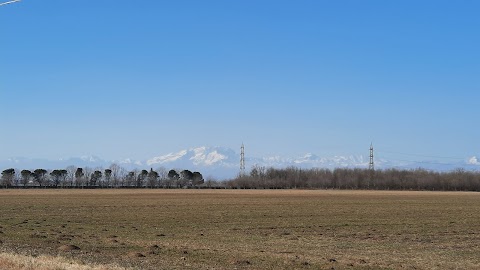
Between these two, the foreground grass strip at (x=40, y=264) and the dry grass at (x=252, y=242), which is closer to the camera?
the foreground grass strip at (x=40, y=264)

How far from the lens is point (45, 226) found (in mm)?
39688

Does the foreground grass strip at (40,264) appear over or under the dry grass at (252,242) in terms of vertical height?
over

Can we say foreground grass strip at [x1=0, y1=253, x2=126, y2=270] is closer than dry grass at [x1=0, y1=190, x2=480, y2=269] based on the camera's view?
Yes

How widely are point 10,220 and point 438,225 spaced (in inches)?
1166

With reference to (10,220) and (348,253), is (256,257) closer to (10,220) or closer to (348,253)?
(348,253)

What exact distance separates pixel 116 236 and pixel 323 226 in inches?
567

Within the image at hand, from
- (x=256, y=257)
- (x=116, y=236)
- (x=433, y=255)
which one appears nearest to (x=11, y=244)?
(x=116, y=236)

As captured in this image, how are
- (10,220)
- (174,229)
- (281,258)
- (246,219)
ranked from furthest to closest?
(246,219)
(10,220)
(174,229)
(281,258)

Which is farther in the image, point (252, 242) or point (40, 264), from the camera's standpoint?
point (252, 242)

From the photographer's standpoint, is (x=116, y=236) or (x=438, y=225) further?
(x=438, y=225)

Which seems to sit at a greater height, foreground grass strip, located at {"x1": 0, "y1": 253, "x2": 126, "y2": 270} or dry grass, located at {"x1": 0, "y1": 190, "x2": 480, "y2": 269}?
foreground grass strip, located at {"x1": 0, "y1": 253, "x2": 126, "y2": 270}

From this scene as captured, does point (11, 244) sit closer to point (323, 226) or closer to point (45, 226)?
point (45, 226)

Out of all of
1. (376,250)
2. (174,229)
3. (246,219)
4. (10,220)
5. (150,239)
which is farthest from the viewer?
(246,219)

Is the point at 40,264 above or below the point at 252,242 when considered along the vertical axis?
above
